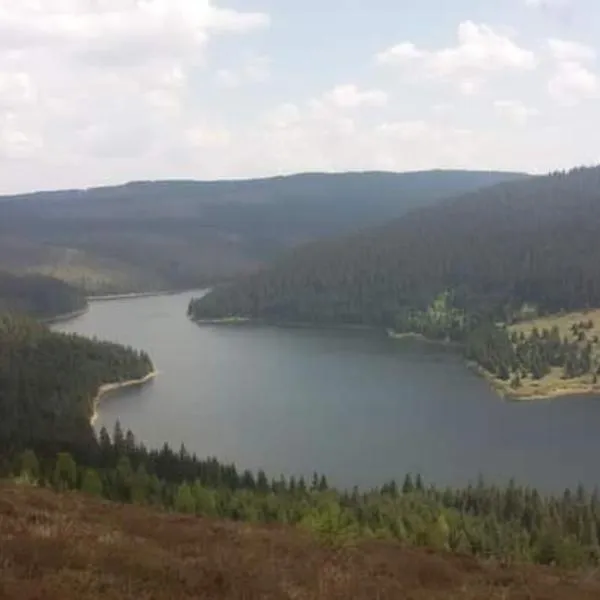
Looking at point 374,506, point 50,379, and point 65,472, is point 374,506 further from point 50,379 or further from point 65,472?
point 50,379

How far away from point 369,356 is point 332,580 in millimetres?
159709

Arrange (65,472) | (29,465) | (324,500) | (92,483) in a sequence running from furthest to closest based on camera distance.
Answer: (29,465)
(65,472)
(92,483)
(324,500)

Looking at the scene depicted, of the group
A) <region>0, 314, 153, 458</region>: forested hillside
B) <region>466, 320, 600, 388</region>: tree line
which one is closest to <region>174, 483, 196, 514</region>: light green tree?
<region>0, 314, 153, 458</region>: forested hillside

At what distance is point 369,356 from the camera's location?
180 meters

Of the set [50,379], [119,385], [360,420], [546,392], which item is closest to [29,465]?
[360,420]

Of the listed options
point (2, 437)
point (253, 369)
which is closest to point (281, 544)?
point (2, 437)

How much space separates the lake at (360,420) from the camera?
9756 centimetres

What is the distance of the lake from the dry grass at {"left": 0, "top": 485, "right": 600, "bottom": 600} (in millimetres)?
62107

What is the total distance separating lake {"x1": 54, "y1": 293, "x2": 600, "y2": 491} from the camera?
97.6 meters

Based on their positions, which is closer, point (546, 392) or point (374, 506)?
point (374, 506)

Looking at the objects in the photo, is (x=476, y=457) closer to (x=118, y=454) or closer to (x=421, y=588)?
(x=118, y=454)

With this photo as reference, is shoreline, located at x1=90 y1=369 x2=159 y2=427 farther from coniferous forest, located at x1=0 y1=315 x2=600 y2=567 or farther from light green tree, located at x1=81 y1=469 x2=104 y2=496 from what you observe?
light green tree, located at x1=81 y1=469 x2=104 y2=496

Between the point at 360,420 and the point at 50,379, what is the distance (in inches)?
1713

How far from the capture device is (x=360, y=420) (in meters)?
120
